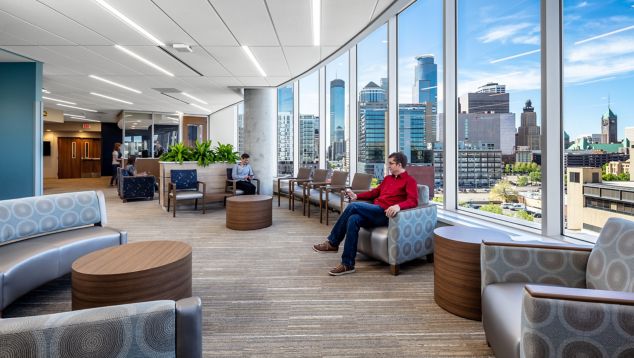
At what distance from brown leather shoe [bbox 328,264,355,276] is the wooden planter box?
3.86m

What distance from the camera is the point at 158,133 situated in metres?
13.9

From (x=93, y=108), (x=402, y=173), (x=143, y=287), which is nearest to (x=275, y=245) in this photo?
(x=402, y=173)

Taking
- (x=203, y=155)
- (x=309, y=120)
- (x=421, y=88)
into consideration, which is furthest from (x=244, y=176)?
(x=421, y=88)

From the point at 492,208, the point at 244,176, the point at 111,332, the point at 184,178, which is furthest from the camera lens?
the point at 244,176

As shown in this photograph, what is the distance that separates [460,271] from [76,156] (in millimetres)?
19130

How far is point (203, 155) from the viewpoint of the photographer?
23.4 feet

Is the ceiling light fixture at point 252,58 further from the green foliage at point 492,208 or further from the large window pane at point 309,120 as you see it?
the green foliage at point 492,208

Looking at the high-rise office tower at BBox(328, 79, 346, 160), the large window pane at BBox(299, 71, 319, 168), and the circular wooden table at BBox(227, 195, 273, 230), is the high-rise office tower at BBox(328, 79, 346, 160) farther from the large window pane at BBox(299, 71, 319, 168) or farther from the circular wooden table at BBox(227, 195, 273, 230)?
the circular wooden table at BBox(227, 195, 273, 230)

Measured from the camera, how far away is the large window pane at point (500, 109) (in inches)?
119

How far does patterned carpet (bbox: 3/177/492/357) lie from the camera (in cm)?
198

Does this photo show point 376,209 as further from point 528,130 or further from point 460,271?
point 528,130

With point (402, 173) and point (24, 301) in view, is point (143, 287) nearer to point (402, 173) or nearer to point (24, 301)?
point (24, 301)

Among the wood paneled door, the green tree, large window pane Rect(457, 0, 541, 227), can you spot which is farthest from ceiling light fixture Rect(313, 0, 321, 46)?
the wood paneled door

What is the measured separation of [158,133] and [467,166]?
43.0 ft
